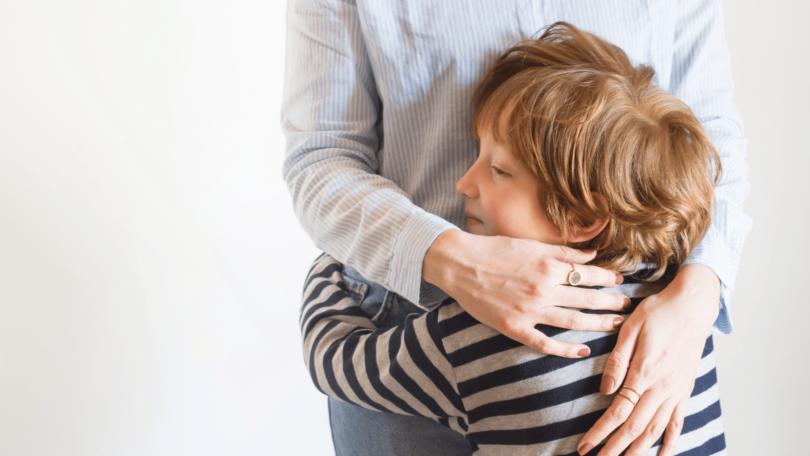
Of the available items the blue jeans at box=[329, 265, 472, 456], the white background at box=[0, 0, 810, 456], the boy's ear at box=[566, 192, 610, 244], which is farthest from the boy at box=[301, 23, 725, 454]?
the white background at box=[0, 0, 810, 456]

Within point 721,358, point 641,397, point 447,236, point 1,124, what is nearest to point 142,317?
point 1,124

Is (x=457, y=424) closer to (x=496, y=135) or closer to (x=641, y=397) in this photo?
(x=641, y=397)

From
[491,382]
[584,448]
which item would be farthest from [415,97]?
[584,448]

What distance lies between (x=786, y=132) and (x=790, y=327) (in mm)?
539

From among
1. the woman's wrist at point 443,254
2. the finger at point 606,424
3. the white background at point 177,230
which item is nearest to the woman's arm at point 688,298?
the finger at point 606,424

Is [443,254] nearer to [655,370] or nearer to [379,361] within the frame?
[379,361]

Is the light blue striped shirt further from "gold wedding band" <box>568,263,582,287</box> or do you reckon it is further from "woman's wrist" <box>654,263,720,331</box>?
"gold wedding band" <box>568,263,582,287</box>

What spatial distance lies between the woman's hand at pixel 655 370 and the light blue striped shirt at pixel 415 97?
112 mm

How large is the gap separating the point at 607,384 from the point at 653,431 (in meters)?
0.11

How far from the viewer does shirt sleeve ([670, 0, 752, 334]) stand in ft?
2.75

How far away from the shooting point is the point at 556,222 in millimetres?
681

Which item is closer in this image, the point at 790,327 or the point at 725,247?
the point at 725,247

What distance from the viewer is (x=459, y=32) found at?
77cm

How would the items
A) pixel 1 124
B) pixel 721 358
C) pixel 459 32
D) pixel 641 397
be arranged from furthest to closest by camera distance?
pixel 721 358, pixel 1 124, pixel 459 32, pixel 641 397
